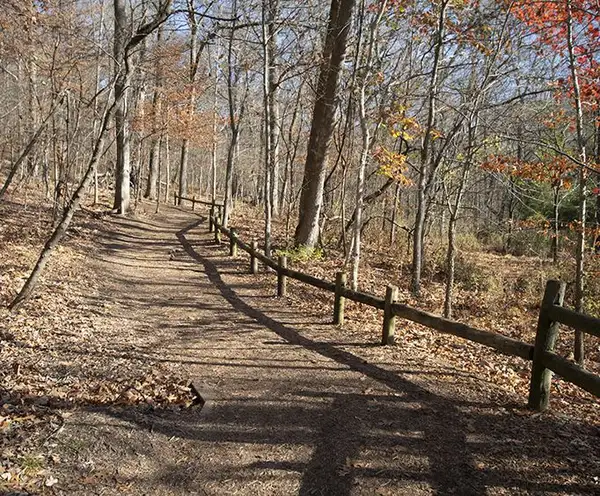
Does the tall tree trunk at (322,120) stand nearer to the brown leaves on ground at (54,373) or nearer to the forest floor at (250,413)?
the forest floor at (250,413)

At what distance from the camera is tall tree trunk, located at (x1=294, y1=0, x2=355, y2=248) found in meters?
12.6

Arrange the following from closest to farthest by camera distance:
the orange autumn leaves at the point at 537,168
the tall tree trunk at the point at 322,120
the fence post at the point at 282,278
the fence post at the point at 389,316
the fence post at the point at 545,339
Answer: the fence post at the point at 545,339 → the fence post at the point at 389,316 → the orange autumn leaves at the point at 537,168 → the fence post at the point at 282,278 → the tall tree trunk at the point at 322,120

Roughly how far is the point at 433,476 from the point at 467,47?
11.6 meters

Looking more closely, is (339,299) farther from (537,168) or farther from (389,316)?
(537,168)

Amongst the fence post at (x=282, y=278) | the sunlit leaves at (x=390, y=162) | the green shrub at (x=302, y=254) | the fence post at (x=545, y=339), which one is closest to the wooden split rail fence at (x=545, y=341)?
the fence post at (x=545, y=339)

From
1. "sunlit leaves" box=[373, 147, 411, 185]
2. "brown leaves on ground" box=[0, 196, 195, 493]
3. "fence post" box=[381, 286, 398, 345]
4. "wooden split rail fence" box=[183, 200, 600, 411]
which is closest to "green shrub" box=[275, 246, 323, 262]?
"sunlit leaves" box=[373, 147, 411, 185]

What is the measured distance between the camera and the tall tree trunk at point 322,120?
41.4 ft

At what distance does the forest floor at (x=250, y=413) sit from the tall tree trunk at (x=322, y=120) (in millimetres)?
5616

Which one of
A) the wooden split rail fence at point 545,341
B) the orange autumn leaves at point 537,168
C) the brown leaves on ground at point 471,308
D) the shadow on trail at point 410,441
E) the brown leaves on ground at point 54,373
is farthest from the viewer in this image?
the orange autumn leaves at point 537,168

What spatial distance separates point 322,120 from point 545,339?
33.2 feet

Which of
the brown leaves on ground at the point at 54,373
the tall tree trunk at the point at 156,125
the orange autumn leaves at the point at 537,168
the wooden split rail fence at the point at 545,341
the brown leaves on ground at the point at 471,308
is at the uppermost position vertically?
the tall tree trunk at the point at 156,125

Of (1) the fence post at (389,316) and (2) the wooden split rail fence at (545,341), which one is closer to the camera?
(2) the wooden split rail fence at (545,341)

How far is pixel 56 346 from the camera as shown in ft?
20.2

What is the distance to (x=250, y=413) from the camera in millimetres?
4789
